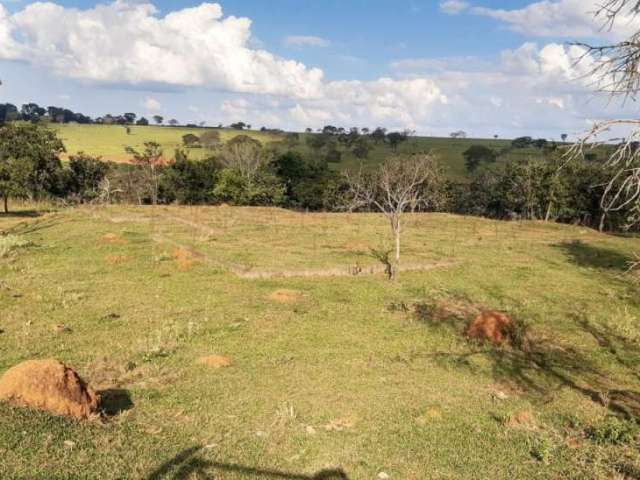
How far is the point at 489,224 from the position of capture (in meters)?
41.7

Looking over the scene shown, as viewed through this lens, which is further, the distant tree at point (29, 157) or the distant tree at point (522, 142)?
the distant tree at point (522, 142)

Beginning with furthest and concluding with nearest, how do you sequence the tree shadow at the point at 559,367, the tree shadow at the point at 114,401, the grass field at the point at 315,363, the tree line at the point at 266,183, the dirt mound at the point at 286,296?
the tree line at the point at 266,183 < the dirt mound at the point at 286,296 < the tree shadow at the point at 559,367 < the tree shadow at the point at 114,401 < the grass field at the point at 315,363

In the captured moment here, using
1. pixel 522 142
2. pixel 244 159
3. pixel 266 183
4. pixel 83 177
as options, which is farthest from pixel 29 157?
pixel 522 142

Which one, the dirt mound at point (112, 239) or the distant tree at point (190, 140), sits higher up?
the distant tree at point (190, 140)

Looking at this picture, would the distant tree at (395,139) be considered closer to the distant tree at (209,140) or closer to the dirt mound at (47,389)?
the distant tree at (209,140)

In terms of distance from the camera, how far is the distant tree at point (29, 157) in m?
38.1

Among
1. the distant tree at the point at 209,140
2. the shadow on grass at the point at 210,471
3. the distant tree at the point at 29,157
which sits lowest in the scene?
the shadow on grass at the point at 210,471

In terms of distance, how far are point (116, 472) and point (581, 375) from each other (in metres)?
10.2

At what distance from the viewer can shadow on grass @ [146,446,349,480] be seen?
23.8ft

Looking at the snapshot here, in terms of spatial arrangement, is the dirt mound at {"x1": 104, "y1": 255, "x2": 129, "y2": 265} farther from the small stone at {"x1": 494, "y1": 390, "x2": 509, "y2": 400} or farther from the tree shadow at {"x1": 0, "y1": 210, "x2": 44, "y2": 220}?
the tree shadow at {"x1": 0, "y1": 210, "x2": 44, "y2": 220}

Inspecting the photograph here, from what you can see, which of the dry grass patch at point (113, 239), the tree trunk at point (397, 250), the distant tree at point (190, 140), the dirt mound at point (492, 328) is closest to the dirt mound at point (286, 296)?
the tree trunk at point (397, 250)

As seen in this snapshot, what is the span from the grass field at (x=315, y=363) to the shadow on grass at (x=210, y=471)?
0.09ft

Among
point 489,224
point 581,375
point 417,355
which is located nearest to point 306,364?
point 417,355

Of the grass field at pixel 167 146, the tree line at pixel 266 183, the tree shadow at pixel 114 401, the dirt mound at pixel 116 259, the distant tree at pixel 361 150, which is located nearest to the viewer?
the tree shadow at pixel 114 401
